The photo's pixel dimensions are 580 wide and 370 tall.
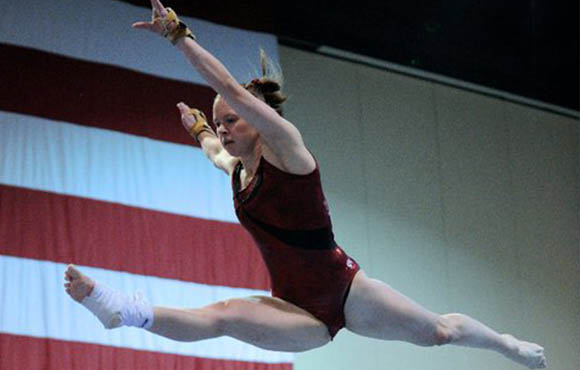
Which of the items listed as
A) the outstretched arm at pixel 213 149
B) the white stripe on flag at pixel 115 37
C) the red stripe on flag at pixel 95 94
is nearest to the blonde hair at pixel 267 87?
the outstretched arm at pixel 213 149

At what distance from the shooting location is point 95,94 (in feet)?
19.4

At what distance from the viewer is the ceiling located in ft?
22.1

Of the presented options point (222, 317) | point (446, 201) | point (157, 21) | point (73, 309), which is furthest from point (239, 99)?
point (446, 201)

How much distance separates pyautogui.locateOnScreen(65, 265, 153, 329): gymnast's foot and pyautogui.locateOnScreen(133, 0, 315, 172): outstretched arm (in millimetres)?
704

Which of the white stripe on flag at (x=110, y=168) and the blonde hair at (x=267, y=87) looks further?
the white stripe on flag at (x=110, y=168)

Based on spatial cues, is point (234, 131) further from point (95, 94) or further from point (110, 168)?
point (95, 94)

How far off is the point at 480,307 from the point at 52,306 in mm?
3228

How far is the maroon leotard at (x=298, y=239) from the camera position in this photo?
11.5 ft

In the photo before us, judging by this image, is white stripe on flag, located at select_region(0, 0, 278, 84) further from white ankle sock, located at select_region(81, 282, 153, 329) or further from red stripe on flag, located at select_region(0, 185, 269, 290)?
white ankle sock, located at select_region(81, 282, 153, 329)

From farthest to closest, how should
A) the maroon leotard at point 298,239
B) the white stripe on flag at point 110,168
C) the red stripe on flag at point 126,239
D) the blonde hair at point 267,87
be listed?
the white stripe on flag at point 110,168, the red stripe on flag at point 126,239, the blonde hair at point 267,87, the maroon leotard at point 298,239

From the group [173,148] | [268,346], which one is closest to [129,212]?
[173,148]

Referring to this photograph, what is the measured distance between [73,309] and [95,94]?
1.30 metres

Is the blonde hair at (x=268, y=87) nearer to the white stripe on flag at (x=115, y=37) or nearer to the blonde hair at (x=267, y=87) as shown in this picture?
the blonde hair at (x=267, y=87)

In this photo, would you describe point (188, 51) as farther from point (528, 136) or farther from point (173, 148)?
point (528, 136)
